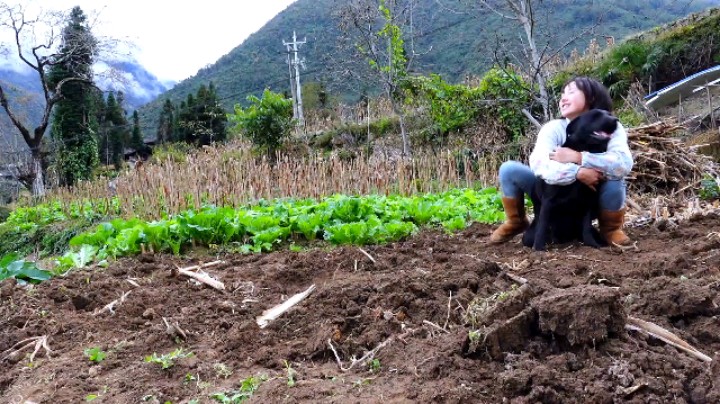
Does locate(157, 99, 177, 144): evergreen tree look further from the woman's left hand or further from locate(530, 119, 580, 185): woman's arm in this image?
the woman's left hand

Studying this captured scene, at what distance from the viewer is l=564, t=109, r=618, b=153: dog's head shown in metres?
3.57

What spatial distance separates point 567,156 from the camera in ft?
11.5

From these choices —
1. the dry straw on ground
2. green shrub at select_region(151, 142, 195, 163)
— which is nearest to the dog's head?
the dry straw on ground

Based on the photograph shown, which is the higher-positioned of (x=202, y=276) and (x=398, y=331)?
(x=398, y=331)

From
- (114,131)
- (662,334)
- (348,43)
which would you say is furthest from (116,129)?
(662,334)

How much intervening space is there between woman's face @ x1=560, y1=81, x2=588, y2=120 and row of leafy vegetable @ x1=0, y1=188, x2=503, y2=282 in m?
1.78

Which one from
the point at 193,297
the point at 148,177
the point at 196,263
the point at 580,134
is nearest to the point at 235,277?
the point at 193,297

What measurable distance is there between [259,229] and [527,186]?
2530mm

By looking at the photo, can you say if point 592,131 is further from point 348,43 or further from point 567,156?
point 348,43

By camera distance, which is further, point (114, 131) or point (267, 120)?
point (114, 131)

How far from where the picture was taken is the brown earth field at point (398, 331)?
1744mm

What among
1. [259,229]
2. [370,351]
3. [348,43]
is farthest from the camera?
[348,43]

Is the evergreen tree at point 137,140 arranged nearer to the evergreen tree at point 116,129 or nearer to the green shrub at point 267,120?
the evergreen tree at point 116,129

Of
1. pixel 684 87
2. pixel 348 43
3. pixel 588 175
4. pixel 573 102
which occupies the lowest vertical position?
pixel 588 175
